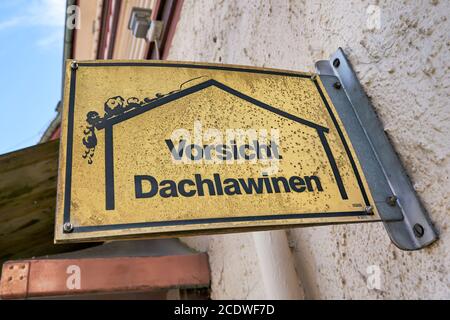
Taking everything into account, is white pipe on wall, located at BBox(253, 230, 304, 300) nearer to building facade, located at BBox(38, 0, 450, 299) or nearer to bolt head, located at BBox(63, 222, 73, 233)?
building facade, located at BBox(38, 0, 450, 299)

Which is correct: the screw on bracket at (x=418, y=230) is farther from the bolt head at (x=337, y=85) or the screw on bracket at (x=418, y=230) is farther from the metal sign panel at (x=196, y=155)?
the bolt head at (x=337, y=85)

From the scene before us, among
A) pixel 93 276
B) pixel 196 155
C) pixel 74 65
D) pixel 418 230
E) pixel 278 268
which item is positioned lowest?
pixel 418 230

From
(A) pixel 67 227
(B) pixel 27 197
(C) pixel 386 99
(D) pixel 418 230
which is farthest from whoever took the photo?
(B) pixel 27 197

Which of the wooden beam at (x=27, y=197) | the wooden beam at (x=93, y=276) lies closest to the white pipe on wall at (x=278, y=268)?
the wooden beam at (x=93, y=276)

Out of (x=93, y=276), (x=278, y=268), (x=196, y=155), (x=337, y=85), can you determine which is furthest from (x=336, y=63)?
(x=93, y=276)

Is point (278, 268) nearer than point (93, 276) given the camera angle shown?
Yes

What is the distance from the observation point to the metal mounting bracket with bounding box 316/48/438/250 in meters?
1.06

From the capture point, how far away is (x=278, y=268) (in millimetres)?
1881

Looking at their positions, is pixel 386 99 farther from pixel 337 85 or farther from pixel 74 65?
pixel 74 65

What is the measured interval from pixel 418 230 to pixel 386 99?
0.40 meters

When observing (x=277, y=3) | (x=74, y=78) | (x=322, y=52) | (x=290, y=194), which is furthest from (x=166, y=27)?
(x=290, y=194)

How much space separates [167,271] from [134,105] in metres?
1.70

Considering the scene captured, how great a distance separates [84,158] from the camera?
0.86 m
